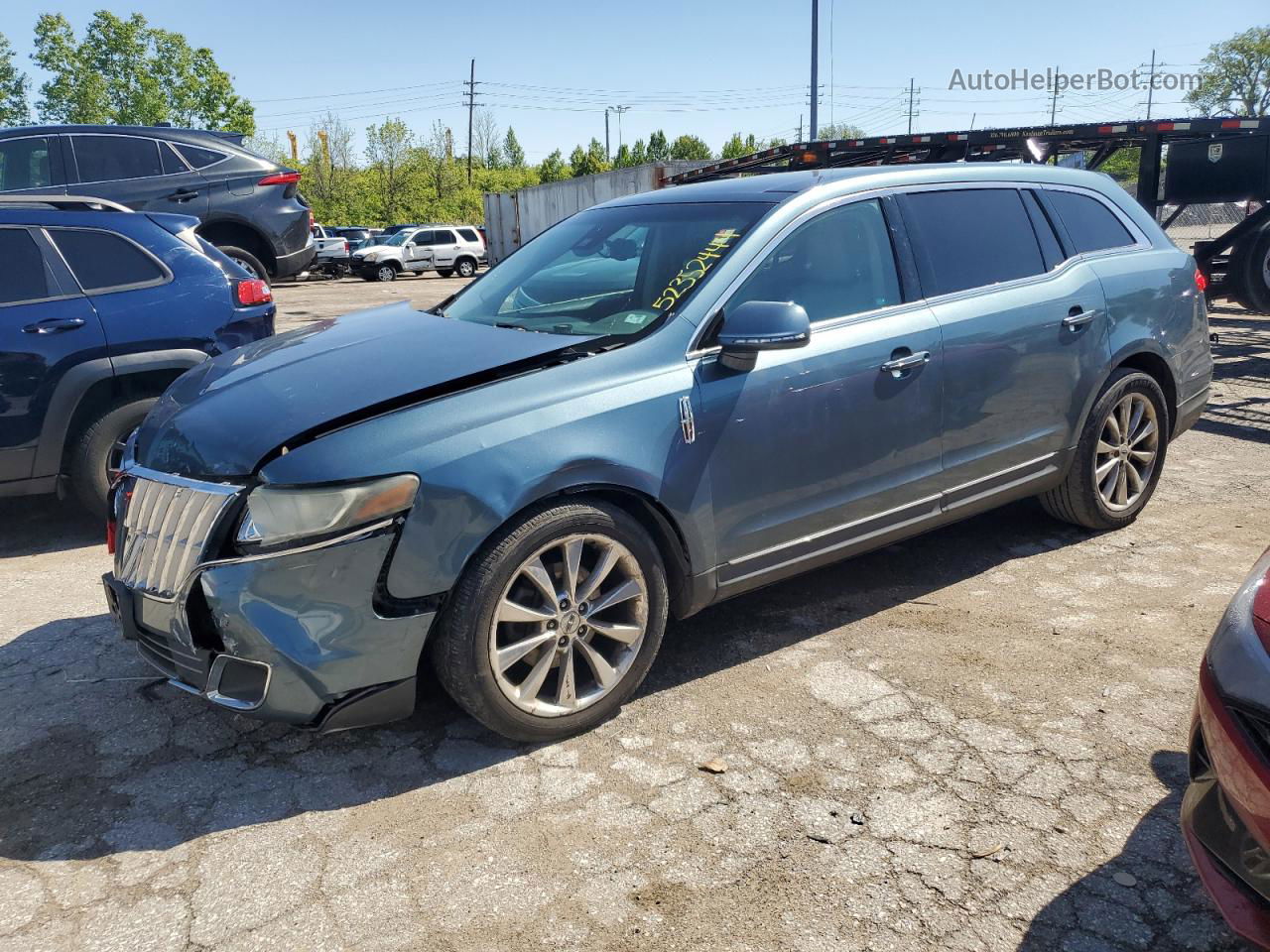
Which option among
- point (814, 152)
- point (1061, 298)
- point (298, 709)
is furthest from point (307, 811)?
point (814, 152)

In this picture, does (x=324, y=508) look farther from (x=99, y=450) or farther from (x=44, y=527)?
(x=44, y=527)

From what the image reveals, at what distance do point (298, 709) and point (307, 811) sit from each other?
30cm

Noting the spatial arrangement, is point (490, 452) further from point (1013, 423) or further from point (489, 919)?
point (1013, 423)

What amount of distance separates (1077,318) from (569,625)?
2.77 metres

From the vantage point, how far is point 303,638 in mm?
2775

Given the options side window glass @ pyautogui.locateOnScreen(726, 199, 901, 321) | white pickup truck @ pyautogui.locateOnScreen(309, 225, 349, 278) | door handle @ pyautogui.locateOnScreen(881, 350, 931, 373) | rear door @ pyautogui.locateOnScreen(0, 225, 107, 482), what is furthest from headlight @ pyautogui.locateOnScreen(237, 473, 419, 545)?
white pickup truck @ pyautogui.locateOnScreen(309, 225, 349, 278)

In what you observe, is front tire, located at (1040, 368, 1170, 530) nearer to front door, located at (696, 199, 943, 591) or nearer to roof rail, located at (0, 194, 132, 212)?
front door, located at (696, 199, 943, 591)

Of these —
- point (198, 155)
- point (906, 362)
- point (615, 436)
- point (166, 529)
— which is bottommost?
point (166, 529)

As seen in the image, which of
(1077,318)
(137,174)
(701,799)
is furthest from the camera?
(137,174)

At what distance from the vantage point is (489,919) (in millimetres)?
2416

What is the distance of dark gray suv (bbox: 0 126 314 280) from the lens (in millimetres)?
9328

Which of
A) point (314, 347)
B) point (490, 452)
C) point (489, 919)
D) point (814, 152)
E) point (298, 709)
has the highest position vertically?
point (814, 152)

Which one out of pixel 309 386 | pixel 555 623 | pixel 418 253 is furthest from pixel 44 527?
pixel 418 253

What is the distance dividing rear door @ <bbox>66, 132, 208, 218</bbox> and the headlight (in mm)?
7851
